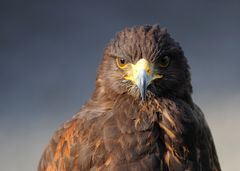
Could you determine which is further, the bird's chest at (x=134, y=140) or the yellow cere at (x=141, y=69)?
the yellow cere at (x=141, y=69)

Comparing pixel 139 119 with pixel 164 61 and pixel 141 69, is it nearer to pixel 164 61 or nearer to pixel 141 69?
pixel 141 69

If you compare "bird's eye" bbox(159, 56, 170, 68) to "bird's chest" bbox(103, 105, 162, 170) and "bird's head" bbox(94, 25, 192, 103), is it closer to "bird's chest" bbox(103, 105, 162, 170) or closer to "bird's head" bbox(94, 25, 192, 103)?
"bird's head" bbox(94, 25, 192, 103)

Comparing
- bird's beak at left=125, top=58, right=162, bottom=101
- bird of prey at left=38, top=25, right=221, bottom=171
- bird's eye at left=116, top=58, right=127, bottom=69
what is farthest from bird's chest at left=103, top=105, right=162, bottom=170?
bird's eye at left=116, top=58, right=127, bottom=69

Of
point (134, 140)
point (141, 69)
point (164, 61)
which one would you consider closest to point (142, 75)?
point (141, 69)

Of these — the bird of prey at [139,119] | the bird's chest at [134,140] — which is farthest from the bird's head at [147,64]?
the bird's chest at [134,140]

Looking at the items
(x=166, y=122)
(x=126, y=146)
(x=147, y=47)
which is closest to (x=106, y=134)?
(x=126, y=146)

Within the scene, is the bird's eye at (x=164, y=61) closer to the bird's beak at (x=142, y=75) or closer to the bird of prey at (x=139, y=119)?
the bird of prey at (x=139, y=119)

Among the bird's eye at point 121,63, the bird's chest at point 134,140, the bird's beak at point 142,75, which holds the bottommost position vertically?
the bird's chest at point 134,140
